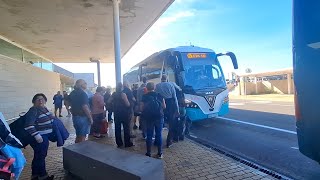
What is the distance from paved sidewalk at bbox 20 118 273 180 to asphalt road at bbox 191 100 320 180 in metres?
0.72

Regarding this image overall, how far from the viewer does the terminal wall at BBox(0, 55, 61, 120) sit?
37.6ft

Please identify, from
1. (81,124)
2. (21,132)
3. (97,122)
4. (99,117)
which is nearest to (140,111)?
(81,124)

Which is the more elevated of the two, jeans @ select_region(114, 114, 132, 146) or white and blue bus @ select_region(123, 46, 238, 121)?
white and blue bus @ select_region(123, 46, 238, 121)

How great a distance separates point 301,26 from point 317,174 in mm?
3087

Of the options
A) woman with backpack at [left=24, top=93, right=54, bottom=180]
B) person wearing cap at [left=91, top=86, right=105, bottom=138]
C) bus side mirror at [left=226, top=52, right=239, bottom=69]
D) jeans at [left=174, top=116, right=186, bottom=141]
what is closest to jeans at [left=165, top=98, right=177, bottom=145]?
jeans at [left=174, top=116, right=186, bottom=141]

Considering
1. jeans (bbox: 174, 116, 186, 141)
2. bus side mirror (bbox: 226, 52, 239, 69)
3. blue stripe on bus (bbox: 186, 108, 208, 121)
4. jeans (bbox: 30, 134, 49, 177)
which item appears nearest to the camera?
jeans (bbox: 30, 134, 49, 177)

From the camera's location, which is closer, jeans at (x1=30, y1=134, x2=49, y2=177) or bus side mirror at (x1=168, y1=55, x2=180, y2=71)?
jeans at (x1=30, y1=134, x2=49, y2=177)

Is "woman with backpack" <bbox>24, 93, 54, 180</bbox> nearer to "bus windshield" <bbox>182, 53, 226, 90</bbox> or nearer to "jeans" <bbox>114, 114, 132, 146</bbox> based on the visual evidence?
"jeans" <bbox>114, 114, 132, 146</bbox>

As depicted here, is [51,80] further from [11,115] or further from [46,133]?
[46,133]

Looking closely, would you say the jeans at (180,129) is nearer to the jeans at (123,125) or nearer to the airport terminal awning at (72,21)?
the jeans at (123,125)

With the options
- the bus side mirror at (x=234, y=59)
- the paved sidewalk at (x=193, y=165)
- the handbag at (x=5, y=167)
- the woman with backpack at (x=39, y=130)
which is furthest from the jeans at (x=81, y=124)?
the bus side mirror at (x=234, y=59)

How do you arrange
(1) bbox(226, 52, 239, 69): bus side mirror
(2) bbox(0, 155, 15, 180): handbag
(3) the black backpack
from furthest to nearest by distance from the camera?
(1) bbox(226, 52, 239, 69): bus side mirror < (3) the black backpack < (2) bbox(0, 155, 15, 180): handbag

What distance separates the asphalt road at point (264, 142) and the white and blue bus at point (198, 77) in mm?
834

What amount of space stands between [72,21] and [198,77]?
6.32 metres
